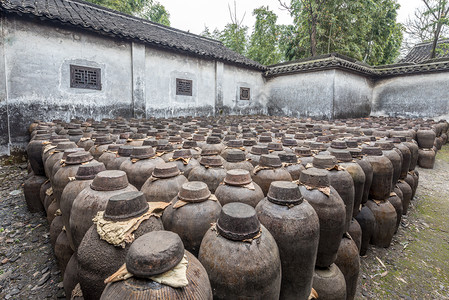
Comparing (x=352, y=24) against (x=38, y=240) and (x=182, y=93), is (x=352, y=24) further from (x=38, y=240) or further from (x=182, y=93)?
(x=38, y=240)

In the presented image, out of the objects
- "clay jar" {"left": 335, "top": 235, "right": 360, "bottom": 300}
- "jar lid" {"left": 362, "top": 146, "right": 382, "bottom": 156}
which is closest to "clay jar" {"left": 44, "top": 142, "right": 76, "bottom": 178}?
"clay jar" {"left": 335, "top": 235, "right": 360, "bottom": 300}

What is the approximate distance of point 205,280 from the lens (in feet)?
3.70

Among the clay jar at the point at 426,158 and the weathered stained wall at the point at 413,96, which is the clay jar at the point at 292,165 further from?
the weathered stained wall at the point at 413,96

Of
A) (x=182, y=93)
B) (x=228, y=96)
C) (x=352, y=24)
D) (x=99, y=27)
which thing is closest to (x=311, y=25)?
(x=352, y=24)

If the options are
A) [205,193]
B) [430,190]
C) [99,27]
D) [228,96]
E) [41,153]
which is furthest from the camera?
[228,96]

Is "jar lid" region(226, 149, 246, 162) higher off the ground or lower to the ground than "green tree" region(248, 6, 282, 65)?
lower

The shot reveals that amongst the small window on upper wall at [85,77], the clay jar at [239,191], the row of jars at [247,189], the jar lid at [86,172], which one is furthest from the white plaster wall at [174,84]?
the clay jar at [239,191]

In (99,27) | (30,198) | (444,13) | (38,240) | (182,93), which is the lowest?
(38,240)

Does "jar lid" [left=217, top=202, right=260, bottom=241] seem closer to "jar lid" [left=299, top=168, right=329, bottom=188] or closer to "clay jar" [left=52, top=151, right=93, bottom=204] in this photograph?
"jar lid" [left=299, top=168, right=329, bottom=188]

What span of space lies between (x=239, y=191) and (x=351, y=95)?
12.7 m

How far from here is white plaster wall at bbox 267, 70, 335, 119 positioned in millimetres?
11562

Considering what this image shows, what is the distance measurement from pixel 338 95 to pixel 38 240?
1242cm

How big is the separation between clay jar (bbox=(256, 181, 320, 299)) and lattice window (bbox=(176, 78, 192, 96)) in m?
10.0

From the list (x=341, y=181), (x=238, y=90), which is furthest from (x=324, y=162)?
(x=238, y=90)
